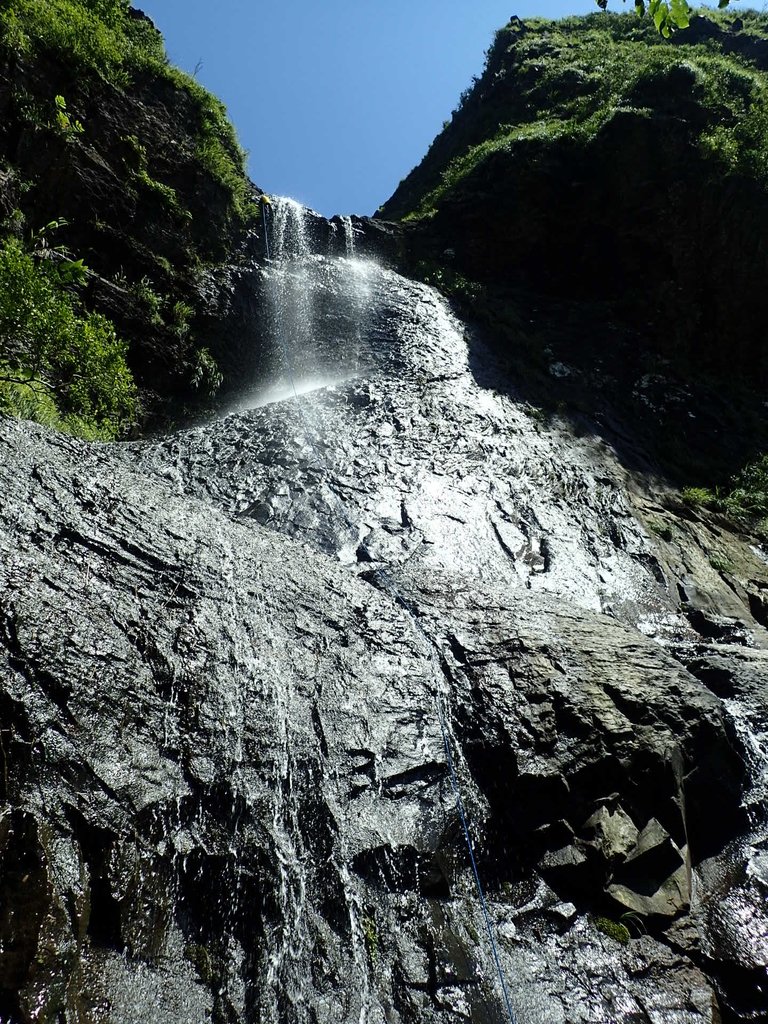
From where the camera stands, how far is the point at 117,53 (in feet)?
53.8

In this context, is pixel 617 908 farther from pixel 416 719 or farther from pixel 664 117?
pixel 664 117

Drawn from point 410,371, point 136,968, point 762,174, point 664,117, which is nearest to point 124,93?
point 410,371

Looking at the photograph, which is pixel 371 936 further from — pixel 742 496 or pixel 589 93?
pixel 589 93

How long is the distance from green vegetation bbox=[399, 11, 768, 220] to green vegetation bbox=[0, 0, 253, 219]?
20.9 ft

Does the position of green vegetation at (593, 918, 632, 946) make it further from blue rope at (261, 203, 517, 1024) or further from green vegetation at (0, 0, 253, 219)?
green vegetation at (0, 0, 253, 219)

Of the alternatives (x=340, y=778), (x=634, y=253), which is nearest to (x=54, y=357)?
(x=340, y=778)

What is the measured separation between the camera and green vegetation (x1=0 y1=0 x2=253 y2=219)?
14531 mm

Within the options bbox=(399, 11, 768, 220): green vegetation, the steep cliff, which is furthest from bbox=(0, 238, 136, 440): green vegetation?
bbox=(399, 11, 768, 220): green vegetation

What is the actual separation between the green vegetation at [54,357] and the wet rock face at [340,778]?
2.33 metres

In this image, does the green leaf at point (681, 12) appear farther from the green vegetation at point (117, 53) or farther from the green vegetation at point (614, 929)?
the green vegetation at point (117, 53)

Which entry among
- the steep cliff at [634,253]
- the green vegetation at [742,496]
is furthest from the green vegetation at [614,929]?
the steep cliff at [634,253]

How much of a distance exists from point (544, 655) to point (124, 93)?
16.7 m

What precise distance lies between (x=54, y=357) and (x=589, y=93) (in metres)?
22.4

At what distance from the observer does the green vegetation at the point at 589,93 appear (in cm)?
1905
